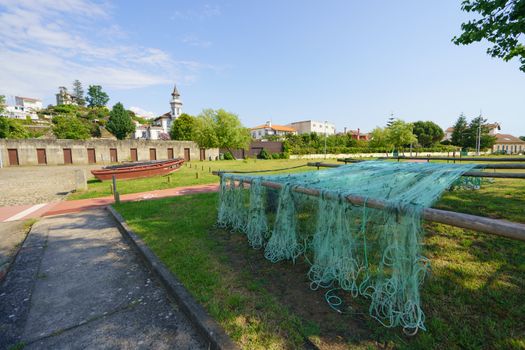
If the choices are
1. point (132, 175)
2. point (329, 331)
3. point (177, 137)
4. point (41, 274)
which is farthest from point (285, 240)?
point (177, 137)

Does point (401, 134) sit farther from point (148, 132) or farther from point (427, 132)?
point (148, 132)

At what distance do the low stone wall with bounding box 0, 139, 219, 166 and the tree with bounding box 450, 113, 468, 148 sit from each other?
195 feet

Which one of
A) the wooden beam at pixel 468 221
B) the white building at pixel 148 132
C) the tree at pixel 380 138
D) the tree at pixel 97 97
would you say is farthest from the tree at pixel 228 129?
the tree at pixel 97 97

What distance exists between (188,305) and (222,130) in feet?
92.5

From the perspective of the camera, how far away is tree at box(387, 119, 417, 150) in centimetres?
4325

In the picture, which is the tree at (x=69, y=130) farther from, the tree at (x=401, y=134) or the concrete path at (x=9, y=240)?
the tree at (x=401, y=134)

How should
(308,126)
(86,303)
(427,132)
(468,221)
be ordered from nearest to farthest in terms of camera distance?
(468,221) < (86,303) < (427,132) < (308,126)

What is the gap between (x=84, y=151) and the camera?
3056cm

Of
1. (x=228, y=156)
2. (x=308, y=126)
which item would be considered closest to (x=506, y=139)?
(x=308, y=126)

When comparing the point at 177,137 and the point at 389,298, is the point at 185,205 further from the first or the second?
the point at 177,137

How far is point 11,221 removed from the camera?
7004mm

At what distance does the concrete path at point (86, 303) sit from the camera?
2.53 meters

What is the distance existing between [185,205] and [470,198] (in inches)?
347

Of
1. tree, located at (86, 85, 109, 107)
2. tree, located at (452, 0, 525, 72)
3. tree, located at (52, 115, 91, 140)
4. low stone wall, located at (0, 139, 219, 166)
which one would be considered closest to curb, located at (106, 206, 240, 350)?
tree, located at (452, 0, 525, 72)
